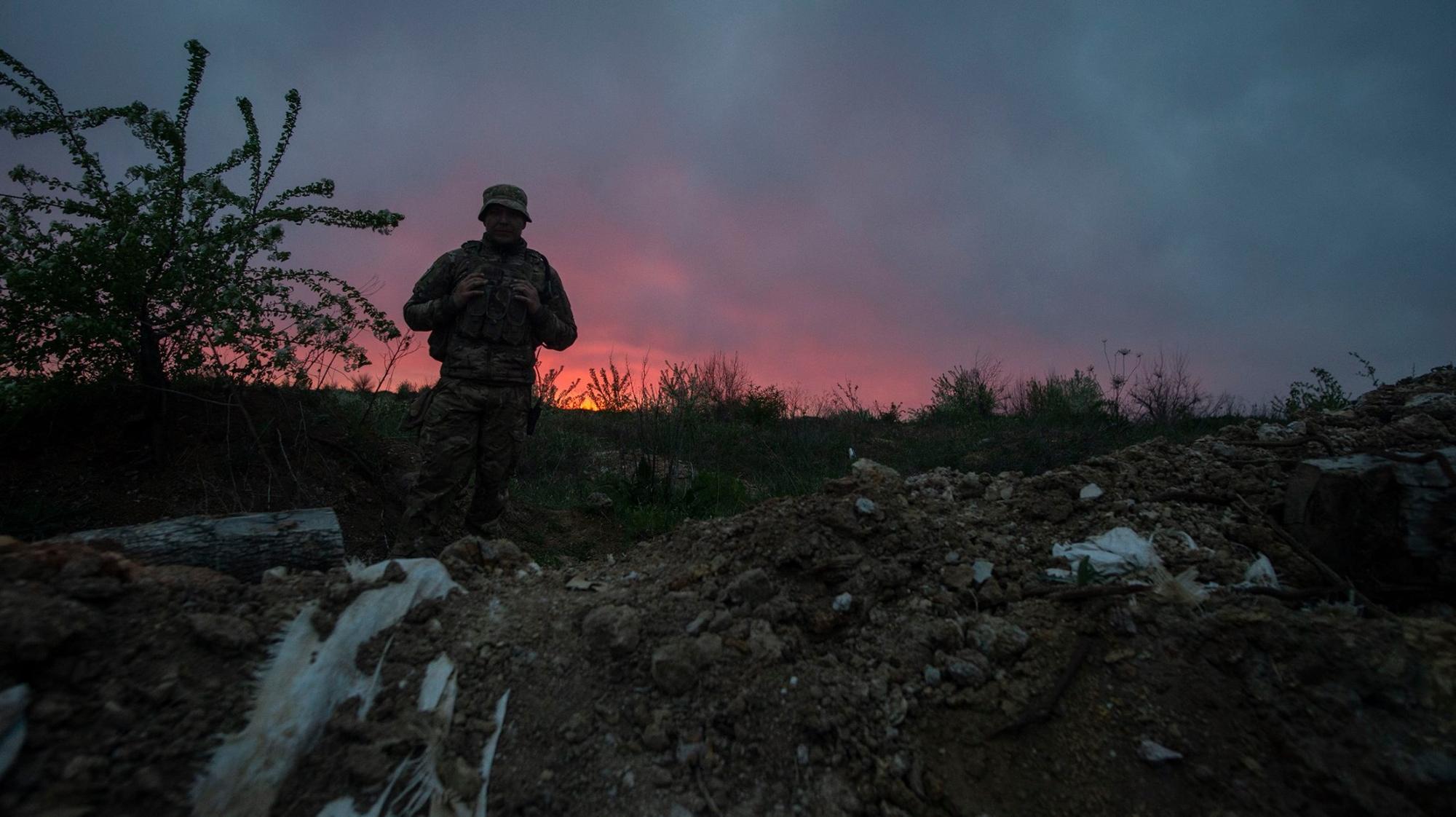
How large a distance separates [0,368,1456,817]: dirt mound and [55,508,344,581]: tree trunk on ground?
2.93 feet

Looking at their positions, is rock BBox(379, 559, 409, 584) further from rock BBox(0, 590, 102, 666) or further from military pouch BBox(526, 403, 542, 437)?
military pouch BBox(526, 403, 542, 437)

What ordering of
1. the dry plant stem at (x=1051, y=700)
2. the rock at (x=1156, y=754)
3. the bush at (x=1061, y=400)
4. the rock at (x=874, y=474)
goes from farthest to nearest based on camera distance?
the bush at (x=1061, y=400)
the rock at (x=874, y=474)
the dry plant stem at (x=1051, y=700)
the rock at (x=1156, y=754)

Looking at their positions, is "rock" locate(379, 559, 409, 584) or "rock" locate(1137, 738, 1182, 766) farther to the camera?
"rock" locate(379, 559, 409, 584)

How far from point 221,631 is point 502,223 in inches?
137

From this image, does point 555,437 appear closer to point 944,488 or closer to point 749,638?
point 944,488

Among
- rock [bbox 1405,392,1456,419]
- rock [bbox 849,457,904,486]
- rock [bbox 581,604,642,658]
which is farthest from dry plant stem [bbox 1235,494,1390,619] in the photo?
rock [bbox 581,604,642,658]

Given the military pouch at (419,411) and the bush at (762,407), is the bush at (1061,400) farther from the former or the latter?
the military pouch at (419,411)

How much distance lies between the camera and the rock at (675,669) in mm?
2035

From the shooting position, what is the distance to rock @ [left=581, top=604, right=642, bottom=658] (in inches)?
84.7

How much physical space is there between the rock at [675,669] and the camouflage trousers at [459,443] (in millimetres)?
2976

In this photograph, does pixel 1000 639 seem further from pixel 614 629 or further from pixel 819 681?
pixel 614 629

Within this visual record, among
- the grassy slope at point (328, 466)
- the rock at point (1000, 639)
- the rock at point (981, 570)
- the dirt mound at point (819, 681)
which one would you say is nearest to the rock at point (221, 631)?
the dirt mound at point (819, 681)

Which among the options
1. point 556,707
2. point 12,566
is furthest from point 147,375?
point 556,707

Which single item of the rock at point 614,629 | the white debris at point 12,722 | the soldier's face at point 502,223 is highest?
the soldier's face at point 502,223
